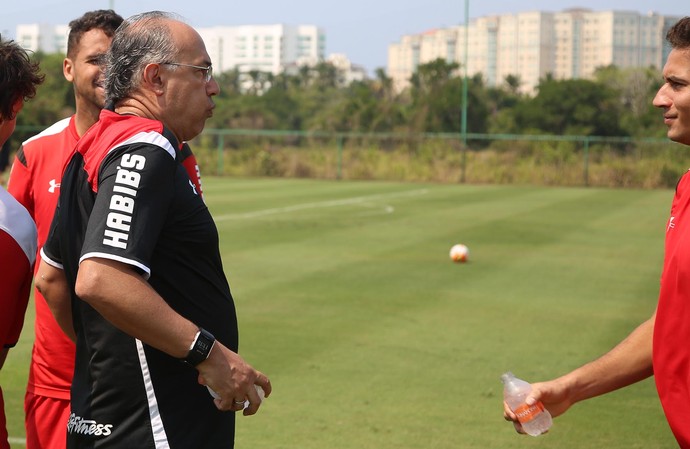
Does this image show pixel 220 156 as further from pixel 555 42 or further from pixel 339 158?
pixel 555 42

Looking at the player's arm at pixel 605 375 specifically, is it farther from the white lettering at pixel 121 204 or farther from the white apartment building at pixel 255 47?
the white apartment building at pixel 255 47

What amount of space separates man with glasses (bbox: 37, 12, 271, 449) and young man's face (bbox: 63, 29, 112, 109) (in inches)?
57.7

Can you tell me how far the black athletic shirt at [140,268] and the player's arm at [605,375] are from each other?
1.14 meters

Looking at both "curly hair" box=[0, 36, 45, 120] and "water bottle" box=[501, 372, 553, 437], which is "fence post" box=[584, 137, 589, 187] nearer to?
"water bottle" box=[501, 372, 553, 437]

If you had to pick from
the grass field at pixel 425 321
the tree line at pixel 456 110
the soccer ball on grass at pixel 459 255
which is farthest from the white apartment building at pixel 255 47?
the soccer ball on grass at pixel 459 255

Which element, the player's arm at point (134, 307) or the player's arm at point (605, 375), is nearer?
the player's arm at point (134, 307)

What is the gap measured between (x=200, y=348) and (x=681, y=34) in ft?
6.18

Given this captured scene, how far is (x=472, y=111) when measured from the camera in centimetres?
5334

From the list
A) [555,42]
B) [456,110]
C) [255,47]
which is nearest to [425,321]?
[456,110]

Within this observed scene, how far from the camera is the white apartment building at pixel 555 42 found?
13562cm

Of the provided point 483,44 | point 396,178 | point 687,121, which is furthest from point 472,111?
point 483,44

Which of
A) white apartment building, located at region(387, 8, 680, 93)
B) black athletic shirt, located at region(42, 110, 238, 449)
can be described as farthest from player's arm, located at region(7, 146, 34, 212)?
white apartment building, located at region(387, 8, 680, 93)

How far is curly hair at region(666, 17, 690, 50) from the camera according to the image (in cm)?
345

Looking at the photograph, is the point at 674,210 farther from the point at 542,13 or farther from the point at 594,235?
the point at 542,13
